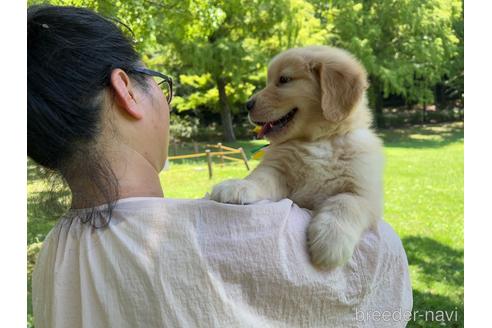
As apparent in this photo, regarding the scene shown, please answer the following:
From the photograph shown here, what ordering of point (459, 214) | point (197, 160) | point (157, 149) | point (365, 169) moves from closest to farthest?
point (157, 149), point (365, 169), point (459, 214), point (197, 160)

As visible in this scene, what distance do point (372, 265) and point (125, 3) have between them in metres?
3.51

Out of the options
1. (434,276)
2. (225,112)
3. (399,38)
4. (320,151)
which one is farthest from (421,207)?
(399,38)

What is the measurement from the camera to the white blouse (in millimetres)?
1177

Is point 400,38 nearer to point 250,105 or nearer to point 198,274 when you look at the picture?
point 250,105

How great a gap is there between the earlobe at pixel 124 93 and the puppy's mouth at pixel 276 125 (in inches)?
33.5

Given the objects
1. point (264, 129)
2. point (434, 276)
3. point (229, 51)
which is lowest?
point (434, 276)

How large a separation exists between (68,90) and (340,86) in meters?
1.24

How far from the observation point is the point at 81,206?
1370mm

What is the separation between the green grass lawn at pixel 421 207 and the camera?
4.69 metres

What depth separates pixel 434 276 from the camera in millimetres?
5438

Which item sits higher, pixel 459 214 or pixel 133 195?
pixel 133 195

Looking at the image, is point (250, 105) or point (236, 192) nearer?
point (236, 192)

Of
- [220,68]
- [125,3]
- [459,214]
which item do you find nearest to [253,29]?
[220,68]

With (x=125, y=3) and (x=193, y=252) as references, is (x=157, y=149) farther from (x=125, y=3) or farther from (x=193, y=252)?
(x=125, y=3)
